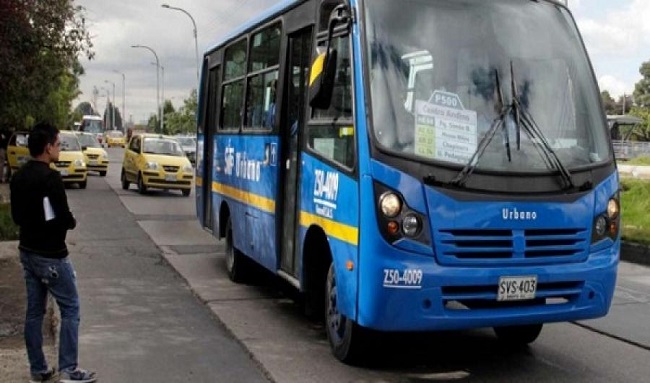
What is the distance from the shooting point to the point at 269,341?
6.73 m

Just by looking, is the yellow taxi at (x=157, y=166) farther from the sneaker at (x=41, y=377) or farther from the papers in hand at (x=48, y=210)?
the papers in hand at (x=48, y=210)

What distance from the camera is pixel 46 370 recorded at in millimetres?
5387

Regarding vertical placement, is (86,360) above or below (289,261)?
below

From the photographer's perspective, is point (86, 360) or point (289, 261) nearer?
point (86, 360)

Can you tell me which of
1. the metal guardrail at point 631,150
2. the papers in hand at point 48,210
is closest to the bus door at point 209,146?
the papers in hand at point 48,210

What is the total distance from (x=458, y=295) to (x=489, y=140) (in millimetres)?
1103

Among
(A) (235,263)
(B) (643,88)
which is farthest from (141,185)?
(B) (643,88)

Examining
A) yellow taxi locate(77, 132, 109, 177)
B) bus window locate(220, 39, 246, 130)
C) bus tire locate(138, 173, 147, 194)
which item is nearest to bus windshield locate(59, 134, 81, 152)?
bus tire locate(138, 173, 147, 194)

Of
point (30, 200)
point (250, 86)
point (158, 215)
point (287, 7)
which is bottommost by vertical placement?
point (158, 215)

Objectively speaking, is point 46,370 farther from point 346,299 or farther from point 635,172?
point 635,172

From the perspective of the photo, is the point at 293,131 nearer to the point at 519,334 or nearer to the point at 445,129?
the point at 445,129

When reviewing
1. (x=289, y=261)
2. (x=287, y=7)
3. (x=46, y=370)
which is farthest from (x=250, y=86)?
(x=46, y=370)

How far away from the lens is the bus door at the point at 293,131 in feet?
22.6

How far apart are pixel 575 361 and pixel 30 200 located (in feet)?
14.4
